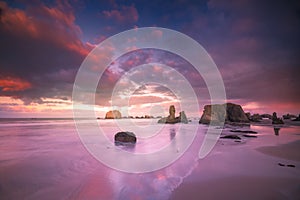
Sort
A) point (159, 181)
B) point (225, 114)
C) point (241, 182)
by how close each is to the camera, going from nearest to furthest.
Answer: point (241, 182), point (159, 181), point (225, 114)

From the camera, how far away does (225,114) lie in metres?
59.8

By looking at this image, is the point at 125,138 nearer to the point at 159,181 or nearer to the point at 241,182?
the point at 159,181

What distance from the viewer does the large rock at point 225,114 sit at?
5744cm

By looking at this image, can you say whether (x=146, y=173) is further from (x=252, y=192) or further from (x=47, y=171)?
(x=47, y=171)

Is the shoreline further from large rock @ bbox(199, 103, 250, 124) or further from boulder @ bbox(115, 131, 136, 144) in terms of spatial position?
large rock @ bbox(199, 103, 250, 124)

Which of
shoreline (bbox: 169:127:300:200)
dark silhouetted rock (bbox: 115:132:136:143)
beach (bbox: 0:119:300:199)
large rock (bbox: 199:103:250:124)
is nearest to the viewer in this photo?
shoreline (bbox: 169:127:300:200)

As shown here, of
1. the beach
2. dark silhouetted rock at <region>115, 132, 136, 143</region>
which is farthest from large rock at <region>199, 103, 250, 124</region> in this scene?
the beach

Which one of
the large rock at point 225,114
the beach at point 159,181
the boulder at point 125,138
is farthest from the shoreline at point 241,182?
the large rock at point 225,114

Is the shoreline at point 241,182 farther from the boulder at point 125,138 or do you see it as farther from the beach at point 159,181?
the boulder at point 125,138

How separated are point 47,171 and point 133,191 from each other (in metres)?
4.94

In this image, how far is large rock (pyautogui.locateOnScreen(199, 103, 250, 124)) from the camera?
5744cm

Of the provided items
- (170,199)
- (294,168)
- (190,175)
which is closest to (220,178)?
(190,175)

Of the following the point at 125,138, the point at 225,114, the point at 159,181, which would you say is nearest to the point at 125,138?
the point at 125,138

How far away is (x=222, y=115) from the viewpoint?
59469mm
